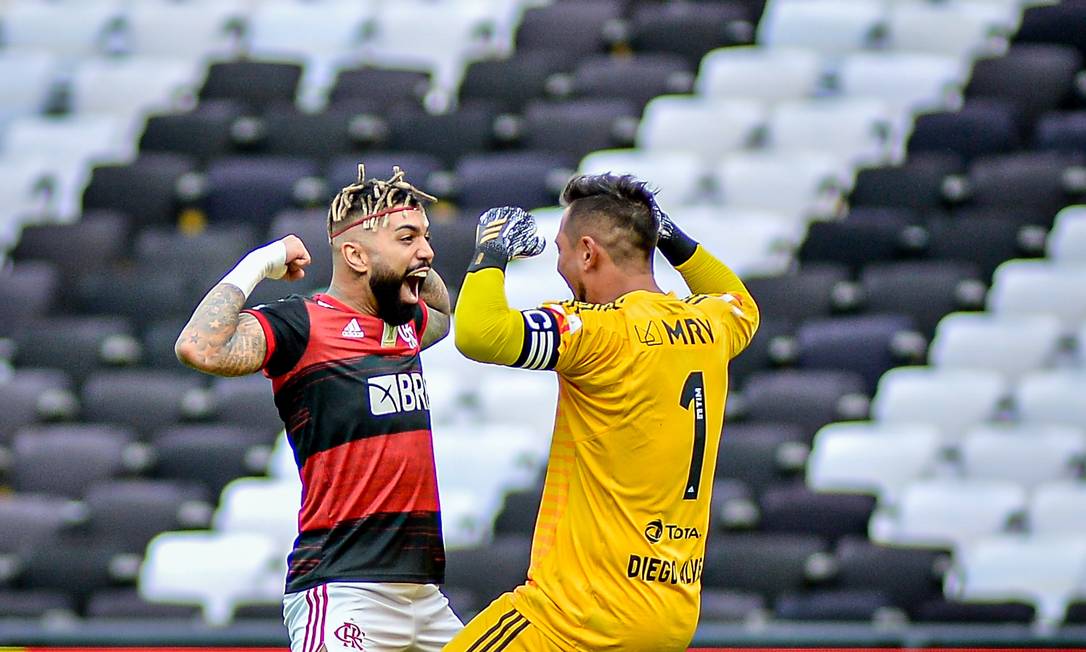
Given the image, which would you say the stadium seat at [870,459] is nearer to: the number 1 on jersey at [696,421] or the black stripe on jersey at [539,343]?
the number 1 on jersey at [696,421]

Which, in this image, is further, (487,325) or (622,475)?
(622,475)

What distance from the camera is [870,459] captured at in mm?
7250

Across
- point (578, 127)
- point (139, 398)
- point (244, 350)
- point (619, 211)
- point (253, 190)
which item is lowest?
point (244, 350)

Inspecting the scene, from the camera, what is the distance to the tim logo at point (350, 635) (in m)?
3.67

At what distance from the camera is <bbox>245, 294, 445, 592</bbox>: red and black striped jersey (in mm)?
3732

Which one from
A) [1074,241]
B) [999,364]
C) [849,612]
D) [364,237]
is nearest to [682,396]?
[364,237]

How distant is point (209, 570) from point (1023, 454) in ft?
12.5

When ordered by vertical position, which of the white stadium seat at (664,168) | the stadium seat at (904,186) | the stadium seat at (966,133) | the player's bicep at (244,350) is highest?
the stadium seat at (966,133)

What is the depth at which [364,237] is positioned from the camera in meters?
3.84

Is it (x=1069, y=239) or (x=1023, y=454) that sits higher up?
(x=1069, y=239)

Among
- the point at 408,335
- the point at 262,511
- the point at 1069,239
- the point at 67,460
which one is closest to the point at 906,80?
the point at 1069,239

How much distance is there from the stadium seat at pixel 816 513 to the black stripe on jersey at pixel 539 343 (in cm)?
354

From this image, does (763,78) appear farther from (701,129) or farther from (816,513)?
(816,513)

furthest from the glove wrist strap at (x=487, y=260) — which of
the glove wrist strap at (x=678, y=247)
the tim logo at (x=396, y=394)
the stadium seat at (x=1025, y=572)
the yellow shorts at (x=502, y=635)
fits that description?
the stadium seat at (x=1025, y=572)
